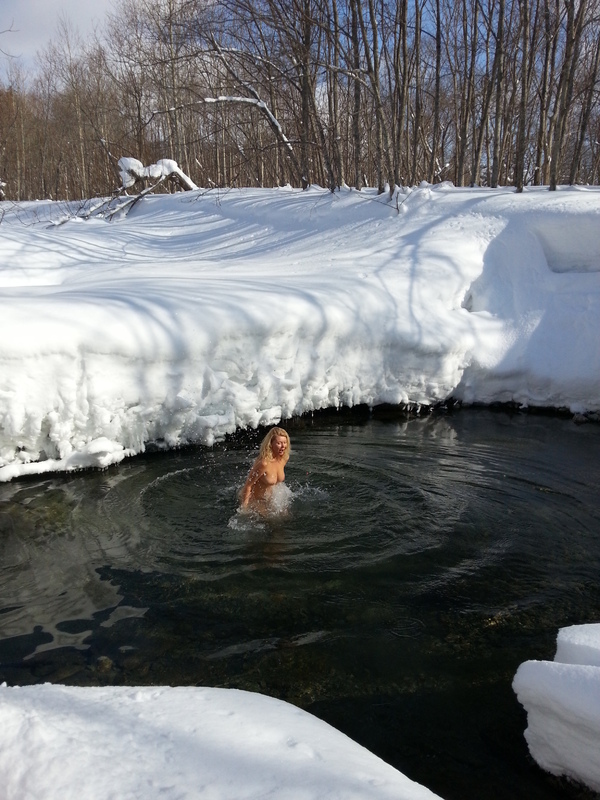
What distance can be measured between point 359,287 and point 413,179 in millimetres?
8686

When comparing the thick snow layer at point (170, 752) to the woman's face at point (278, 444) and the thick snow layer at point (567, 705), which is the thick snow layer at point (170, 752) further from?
the woman's face at point (278, 444)

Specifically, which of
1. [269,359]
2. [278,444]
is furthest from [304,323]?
[278,444]

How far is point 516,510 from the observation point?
548 cm

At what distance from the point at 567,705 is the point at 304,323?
6.10 metres

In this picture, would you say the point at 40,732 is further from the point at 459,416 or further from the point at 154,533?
the point at 459,416

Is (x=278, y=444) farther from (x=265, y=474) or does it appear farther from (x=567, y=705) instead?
(x=567, y=705)

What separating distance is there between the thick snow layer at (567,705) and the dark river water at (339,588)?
114 mm

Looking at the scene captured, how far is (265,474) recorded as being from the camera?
213 inches

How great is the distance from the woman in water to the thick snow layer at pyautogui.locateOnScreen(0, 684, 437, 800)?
2.79 m

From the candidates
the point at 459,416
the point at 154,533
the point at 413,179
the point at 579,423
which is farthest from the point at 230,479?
the point at 413,179

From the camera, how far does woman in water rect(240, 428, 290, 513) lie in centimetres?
536

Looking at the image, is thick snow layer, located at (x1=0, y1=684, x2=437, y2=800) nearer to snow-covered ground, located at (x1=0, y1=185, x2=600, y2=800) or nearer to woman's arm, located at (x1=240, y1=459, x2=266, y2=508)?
snow-covered ground, located at (x1=0, y1=185, x2=600, y2=800)

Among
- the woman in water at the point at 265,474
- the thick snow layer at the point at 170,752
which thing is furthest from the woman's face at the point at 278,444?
the thick snow layer at the point at 170,752

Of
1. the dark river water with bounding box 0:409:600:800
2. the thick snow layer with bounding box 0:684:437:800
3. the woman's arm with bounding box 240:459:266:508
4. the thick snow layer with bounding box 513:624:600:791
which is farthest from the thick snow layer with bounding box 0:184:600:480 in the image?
the thick snow layer with bounding box 513:624:600:791
